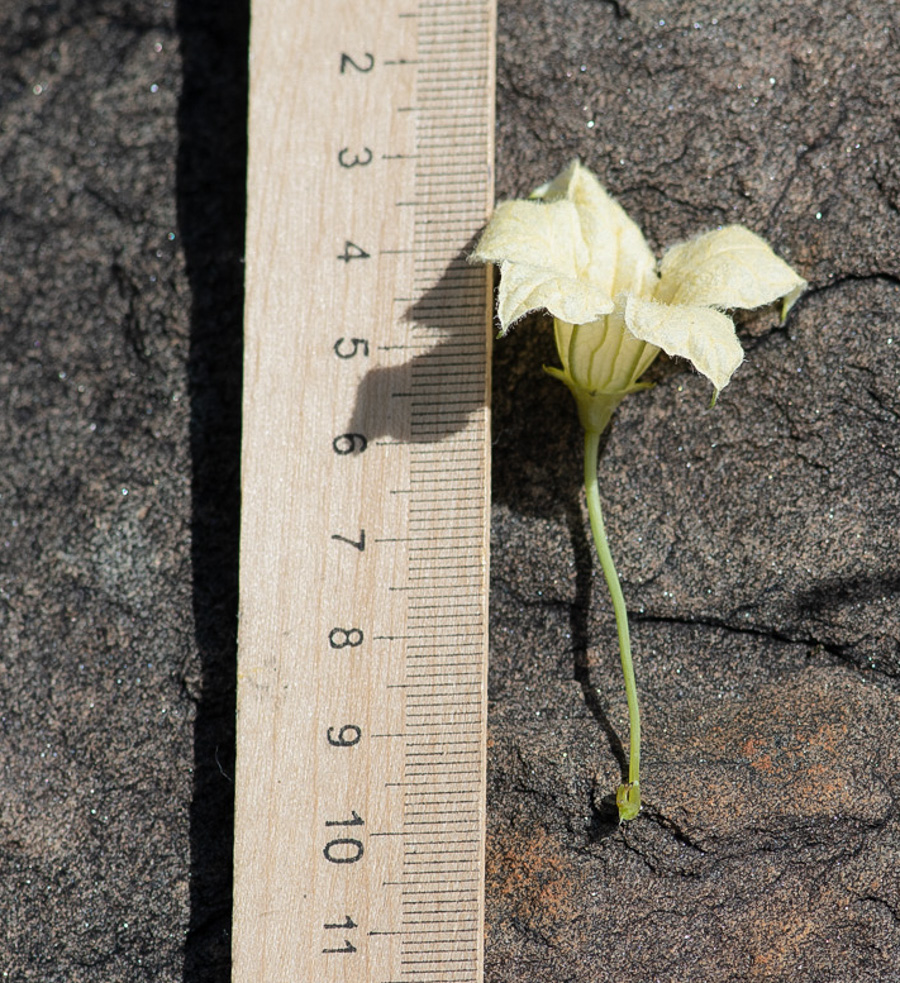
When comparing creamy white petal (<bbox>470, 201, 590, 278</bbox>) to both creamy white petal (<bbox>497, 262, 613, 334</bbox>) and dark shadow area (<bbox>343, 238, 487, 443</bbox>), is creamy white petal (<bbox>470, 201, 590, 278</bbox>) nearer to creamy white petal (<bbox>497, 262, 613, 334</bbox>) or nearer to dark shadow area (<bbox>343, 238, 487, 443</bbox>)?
creamy white petal (<bbox>497, 262, 613, 334</bbox>)

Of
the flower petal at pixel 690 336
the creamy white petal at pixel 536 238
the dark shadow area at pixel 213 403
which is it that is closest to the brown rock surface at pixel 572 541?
the dark shadow area at pixel 213 403

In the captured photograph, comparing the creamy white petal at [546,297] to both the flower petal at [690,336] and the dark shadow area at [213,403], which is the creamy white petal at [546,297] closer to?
the flower petal at [690,336]

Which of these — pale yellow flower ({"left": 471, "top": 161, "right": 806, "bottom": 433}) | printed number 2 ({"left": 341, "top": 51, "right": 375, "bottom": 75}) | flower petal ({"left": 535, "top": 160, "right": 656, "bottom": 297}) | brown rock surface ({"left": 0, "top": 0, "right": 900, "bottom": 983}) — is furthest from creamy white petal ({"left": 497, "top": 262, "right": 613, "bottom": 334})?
printed number 2 ({"left": 341, "top": 51, "right": 375, "bottom": 75})

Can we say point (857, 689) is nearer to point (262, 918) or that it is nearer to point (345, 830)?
point (345, 830)

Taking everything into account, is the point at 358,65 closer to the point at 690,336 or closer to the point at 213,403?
the point at 213,403

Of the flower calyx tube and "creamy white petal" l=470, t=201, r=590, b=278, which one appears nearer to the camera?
the flower calyx tube

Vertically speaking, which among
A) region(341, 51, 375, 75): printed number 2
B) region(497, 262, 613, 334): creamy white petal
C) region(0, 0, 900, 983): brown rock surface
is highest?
region(341, 51, 375, 75): printed number 2

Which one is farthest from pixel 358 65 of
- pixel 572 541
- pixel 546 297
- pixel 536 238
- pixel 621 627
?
pixel 621 627
